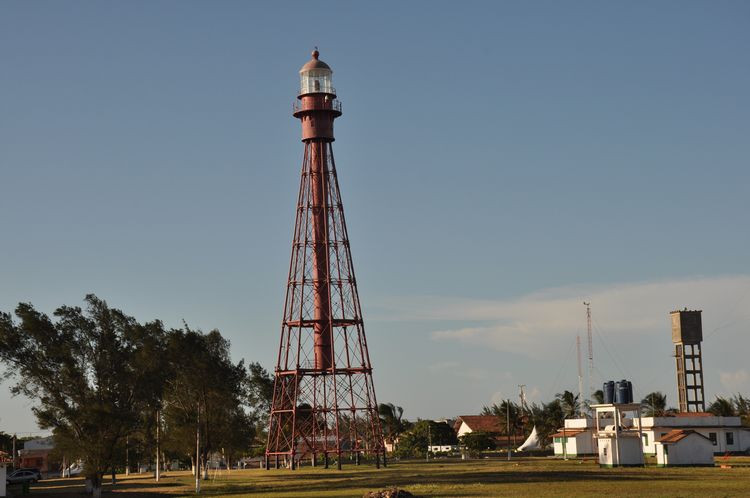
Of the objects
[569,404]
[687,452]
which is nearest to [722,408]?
[569,404]

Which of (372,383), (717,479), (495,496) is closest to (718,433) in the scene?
(372,383)

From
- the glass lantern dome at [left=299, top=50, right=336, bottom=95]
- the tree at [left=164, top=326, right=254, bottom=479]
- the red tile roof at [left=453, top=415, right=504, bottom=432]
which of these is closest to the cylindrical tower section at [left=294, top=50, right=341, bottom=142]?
the glass lantern dome at [left=299, top=50, right=336, bottom=95]

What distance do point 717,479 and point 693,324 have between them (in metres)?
96.7

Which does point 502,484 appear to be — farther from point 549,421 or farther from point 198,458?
point 549,421

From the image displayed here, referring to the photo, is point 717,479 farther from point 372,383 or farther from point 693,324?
point 693,324

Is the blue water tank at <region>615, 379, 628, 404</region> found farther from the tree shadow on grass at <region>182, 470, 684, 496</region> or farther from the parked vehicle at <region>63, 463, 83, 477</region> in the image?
the parked vehicle at <region>63, 463, 83, 477</region>

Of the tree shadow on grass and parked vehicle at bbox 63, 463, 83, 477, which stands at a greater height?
the tree shadow on grass

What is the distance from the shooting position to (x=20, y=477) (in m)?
101

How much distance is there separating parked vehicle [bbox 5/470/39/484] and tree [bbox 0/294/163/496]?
20934 mm

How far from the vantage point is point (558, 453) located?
5330 inches

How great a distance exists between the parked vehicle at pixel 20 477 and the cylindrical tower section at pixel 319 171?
29.8 meters

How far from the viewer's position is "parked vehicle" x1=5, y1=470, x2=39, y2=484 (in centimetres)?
9471

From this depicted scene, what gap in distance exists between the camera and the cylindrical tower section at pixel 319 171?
113312 millimetres

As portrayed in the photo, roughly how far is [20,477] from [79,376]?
30.1 m
